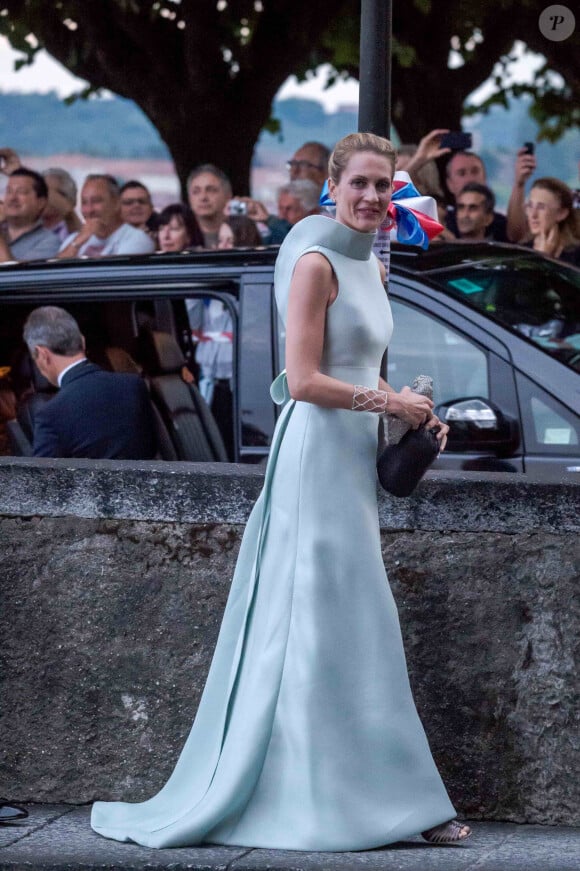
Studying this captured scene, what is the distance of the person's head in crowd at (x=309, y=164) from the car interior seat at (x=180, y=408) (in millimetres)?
3059

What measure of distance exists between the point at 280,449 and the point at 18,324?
11.0 feet

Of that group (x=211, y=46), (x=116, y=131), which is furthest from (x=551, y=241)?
(x=116, y=131)

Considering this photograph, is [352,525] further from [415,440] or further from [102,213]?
[102,213]

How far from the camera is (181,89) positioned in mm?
13297

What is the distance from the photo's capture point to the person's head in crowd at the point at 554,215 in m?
7.85

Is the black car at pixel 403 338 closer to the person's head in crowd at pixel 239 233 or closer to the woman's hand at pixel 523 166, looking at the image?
the person's head in crowd at pixel 239 233

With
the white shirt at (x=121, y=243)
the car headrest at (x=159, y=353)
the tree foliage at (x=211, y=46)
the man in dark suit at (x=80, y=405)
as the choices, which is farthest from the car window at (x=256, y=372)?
the tree foliage at (x=211, y=46)

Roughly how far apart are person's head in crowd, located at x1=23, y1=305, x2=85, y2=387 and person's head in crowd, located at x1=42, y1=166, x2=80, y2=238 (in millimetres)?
4016

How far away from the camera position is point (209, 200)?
28.6 ft

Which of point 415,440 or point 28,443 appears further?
point 28,443

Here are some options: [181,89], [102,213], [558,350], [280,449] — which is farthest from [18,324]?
[181,89]

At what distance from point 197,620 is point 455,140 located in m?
4.77

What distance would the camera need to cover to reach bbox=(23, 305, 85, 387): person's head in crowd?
6.00 m

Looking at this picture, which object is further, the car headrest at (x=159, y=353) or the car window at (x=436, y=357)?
the car headrest at (x=159, y=353)
